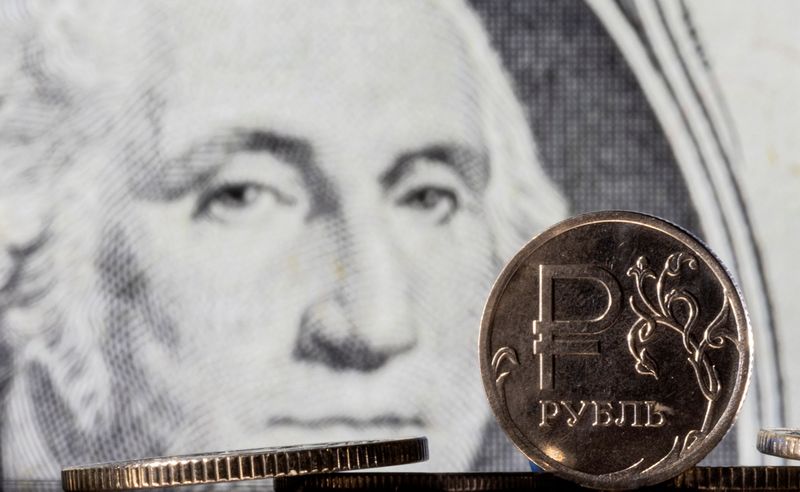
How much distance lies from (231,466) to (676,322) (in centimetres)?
39

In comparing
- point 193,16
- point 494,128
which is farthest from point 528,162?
point 193,16

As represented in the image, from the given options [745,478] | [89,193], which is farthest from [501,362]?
[89,193]

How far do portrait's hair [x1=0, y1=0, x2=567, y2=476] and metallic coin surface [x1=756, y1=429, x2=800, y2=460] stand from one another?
2.62 feet

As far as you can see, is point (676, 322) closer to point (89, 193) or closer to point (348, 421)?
point (348, 421)

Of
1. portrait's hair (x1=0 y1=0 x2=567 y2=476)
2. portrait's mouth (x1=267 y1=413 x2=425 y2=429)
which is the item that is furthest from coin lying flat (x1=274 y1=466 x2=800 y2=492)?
portrait's hair (x1=0 y1=0 x2=567 y2=476)

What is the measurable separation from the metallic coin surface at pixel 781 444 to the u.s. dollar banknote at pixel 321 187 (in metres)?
0.77

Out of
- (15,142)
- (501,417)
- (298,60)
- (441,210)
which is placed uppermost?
(298,60)

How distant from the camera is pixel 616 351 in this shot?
33.9 inches

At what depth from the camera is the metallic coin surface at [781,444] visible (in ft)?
A: 2.64

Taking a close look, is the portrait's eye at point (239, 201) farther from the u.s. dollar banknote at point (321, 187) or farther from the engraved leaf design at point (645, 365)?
the engraved leaf design at point (645, 365)

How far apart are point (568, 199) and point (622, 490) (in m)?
0.83

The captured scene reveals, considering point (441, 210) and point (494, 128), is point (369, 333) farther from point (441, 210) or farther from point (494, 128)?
point (494, 128)

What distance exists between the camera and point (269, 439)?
162 centimetres

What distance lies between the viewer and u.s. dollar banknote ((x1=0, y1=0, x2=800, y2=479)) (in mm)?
1614
